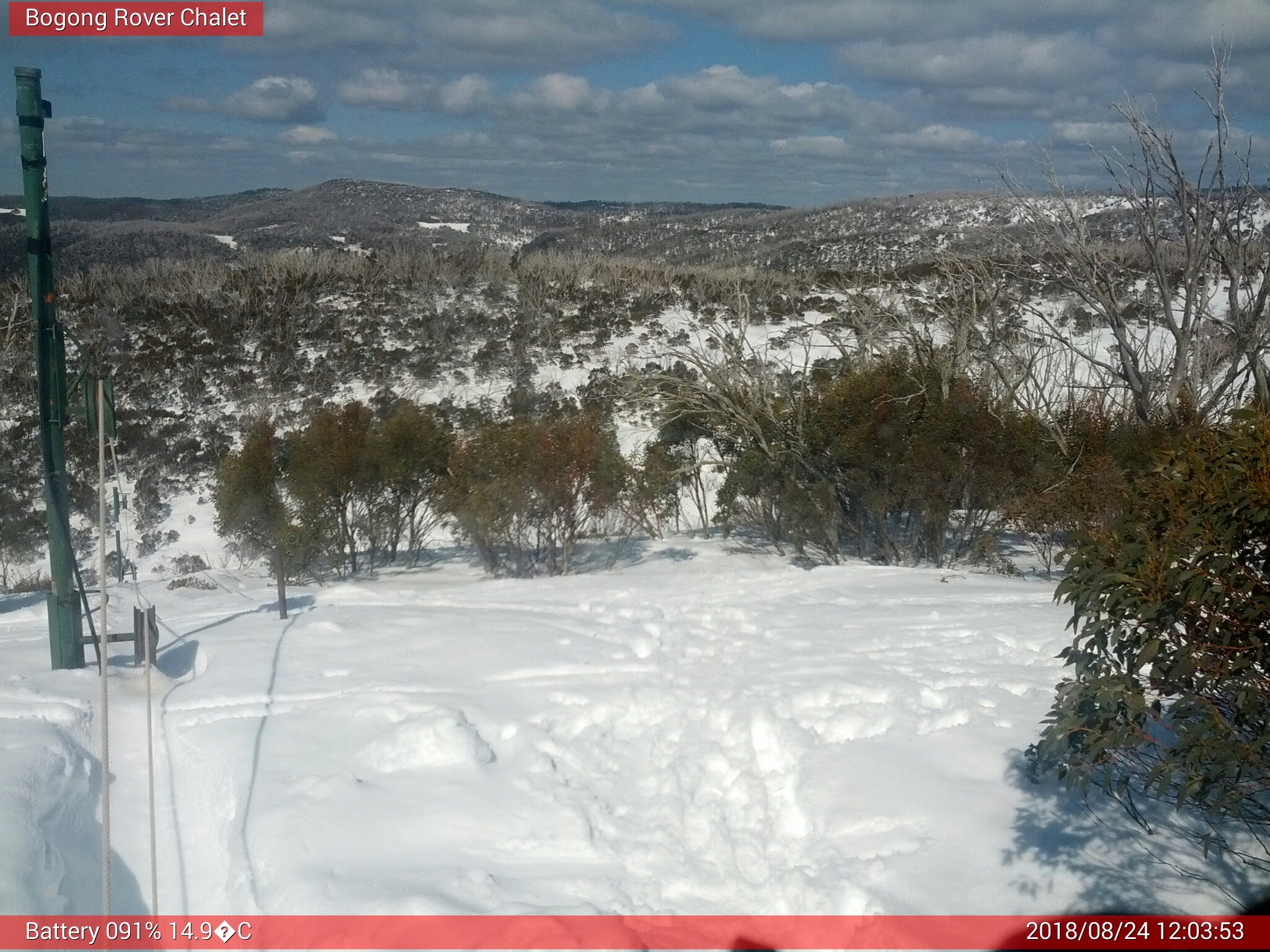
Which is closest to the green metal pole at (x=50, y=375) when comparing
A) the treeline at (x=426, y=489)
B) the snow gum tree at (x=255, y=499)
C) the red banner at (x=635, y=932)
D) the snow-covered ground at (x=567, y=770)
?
the snow-covered ground at (x=567, y=770)

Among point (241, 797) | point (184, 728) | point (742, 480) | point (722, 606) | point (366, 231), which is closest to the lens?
point (241, 797)

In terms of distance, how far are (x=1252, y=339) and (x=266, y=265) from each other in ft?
93.7

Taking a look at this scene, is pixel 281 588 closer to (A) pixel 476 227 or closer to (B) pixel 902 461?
(B) pixel 902 461

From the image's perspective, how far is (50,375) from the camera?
6.66 m

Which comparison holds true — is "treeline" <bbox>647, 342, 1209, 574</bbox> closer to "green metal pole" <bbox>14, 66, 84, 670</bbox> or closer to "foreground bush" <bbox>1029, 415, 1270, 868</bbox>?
"foreground bush" <bbox>1029, 415, 1270, 868</bbox>

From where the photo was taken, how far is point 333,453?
1145cm

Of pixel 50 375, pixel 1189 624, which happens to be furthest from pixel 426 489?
pixel 1189 624

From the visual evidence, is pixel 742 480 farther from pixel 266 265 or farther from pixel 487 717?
pixel 266 265

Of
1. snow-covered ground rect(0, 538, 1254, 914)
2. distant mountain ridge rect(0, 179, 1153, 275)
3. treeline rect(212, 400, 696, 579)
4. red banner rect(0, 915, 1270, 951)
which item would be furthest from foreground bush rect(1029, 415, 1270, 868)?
distant mountain ridge rect(0, 179, 1153, 275)

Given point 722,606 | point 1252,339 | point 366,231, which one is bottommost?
point 722,606

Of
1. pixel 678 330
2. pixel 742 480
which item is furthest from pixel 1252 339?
pixel 678 330

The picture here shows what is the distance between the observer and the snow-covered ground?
171 inches

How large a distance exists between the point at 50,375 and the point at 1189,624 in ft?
21.9

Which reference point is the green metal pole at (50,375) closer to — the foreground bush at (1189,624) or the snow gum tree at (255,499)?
the snow gum tree at (255,499)
